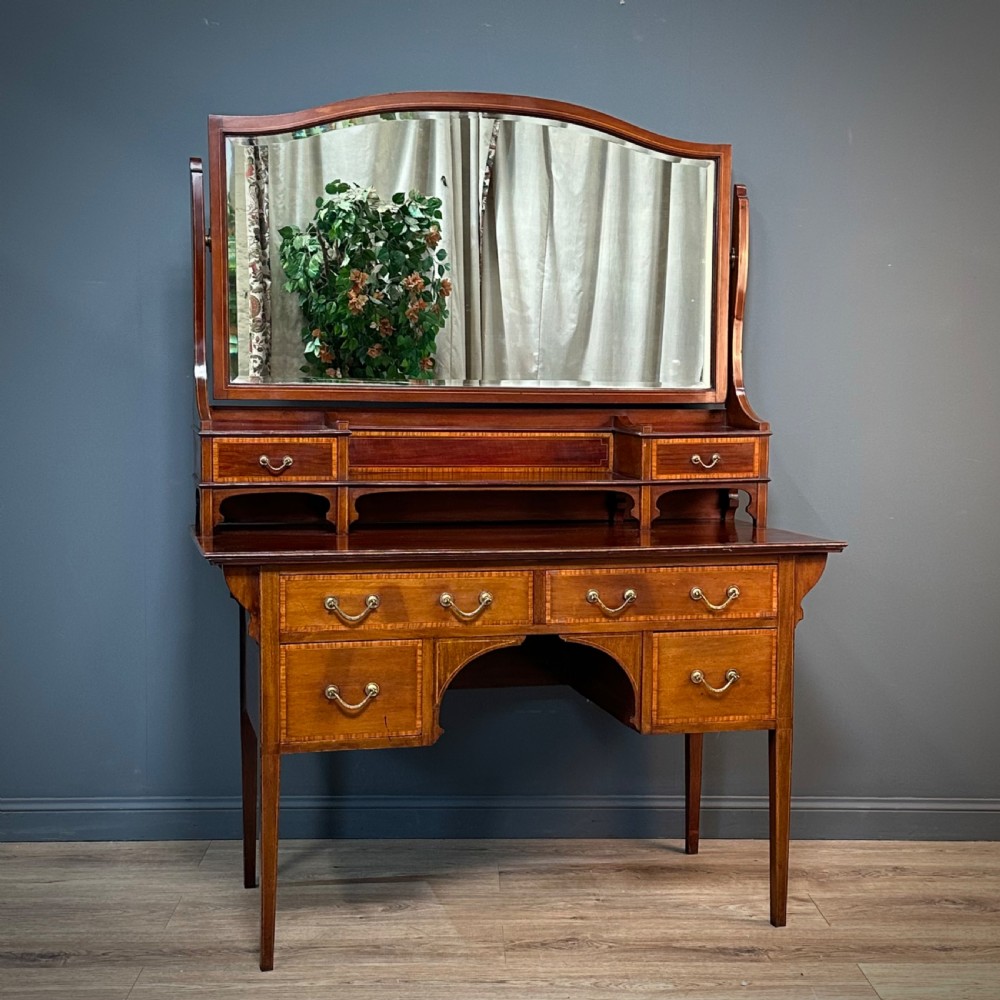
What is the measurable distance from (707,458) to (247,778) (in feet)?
4.25

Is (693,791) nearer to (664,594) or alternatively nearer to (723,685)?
(723,685)

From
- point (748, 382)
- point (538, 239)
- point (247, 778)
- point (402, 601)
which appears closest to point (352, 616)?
point (402, 601)

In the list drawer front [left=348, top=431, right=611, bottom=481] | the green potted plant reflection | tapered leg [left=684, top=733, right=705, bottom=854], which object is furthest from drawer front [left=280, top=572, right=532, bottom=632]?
tapered leg [left=684, top=733, right=705, bottom=854]

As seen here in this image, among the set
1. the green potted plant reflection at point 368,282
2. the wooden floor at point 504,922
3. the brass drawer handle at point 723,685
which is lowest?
the wooden floor at point 504,922

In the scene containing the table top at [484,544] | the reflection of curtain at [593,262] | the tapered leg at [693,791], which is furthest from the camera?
the tapered leg at [693,791]

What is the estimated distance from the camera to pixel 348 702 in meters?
2.11

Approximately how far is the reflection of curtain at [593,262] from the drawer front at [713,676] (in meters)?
0.73

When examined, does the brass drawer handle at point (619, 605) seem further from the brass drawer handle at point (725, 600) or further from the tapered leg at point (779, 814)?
the tapered leg at point (779, 814)

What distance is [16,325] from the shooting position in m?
2.63

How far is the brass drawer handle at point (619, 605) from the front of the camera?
7.17 feet

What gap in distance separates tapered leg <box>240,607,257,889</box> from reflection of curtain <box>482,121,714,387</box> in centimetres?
89

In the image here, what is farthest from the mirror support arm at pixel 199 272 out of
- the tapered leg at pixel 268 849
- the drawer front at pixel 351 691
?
the tapered leg at pixel 268 849

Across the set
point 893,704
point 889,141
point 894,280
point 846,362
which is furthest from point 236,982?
point 889,141

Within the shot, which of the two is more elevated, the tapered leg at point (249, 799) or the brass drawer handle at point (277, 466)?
the brass drawer handle at point (277, 466)
